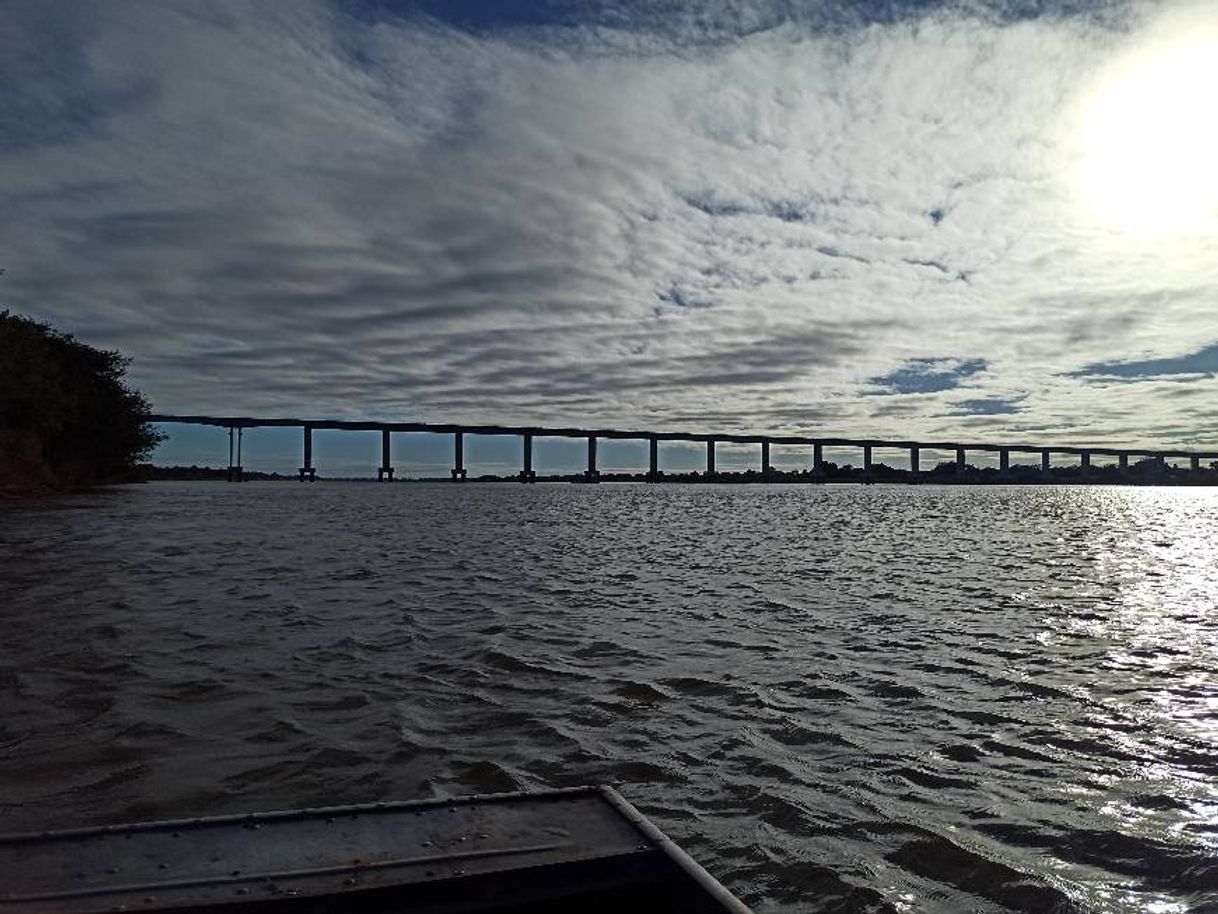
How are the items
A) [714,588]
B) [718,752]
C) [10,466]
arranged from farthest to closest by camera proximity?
[10,466]
[714,588]
[718,752]

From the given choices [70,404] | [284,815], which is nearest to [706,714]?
[284,815]

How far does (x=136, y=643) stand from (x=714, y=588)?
12796 mm

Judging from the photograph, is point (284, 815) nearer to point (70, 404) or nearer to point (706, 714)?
point (706, 714)

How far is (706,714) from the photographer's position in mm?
9359

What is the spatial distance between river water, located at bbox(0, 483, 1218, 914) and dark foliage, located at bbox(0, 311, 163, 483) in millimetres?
47914

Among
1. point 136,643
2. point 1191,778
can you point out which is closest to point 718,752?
point 1191,778

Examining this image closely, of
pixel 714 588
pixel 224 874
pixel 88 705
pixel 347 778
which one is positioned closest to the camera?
pixel 224 874

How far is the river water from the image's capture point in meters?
6.07

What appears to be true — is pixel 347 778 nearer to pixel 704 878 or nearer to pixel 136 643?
pixel 704 878

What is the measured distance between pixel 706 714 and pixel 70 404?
72811 mm

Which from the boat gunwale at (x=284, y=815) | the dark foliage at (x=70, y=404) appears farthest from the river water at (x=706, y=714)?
the dark foliage at (x=70, y=404)

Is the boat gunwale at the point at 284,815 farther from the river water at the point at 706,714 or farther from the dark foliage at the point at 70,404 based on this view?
the dark foliage at the point at 70,404

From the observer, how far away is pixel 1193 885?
5.52 metres

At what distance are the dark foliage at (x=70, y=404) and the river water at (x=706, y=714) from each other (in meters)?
47.9
